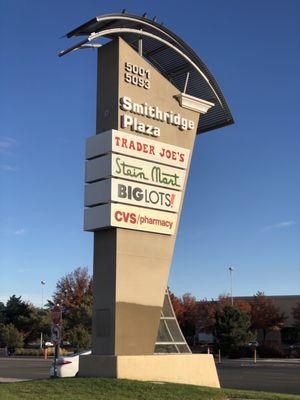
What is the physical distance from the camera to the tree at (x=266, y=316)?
58438mm

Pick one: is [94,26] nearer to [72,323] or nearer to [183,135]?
[183,135]

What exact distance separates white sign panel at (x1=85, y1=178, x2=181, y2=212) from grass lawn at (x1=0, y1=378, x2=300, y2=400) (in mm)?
4684

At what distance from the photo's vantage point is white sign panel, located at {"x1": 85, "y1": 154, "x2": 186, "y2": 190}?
1600 cm

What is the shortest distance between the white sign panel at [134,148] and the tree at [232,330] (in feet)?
110

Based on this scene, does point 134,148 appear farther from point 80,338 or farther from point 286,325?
point 286,325

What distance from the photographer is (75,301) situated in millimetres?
61625

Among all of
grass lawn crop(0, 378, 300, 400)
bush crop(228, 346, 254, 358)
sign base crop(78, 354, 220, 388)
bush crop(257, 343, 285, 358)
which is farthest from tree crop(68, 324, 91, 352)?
grass lawn crop(0, 378, 300, 400)

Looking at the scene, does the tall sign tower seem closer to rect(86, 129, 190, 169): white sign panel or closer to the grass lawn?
rect(86, 129, 190, 169): white sign panel

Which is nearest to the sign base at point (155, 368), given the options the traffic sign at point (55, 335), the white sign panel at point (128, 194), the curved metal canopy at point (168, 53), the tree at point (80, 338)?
the traffic sign at point (55, 335)

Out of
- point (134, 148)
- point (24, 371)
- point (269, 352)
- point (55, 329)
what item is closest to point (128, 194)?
point (134, 148)

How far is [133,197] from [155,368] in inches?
182

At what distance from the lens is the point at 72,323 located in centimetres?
5741

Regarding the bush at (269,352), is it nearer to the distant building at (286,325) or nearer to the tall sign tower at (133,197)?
the distant building at (286,325)

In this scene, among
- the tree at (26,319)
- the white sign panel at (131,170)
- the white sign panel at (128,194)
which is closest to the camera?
the white sign panel at (128,194)
